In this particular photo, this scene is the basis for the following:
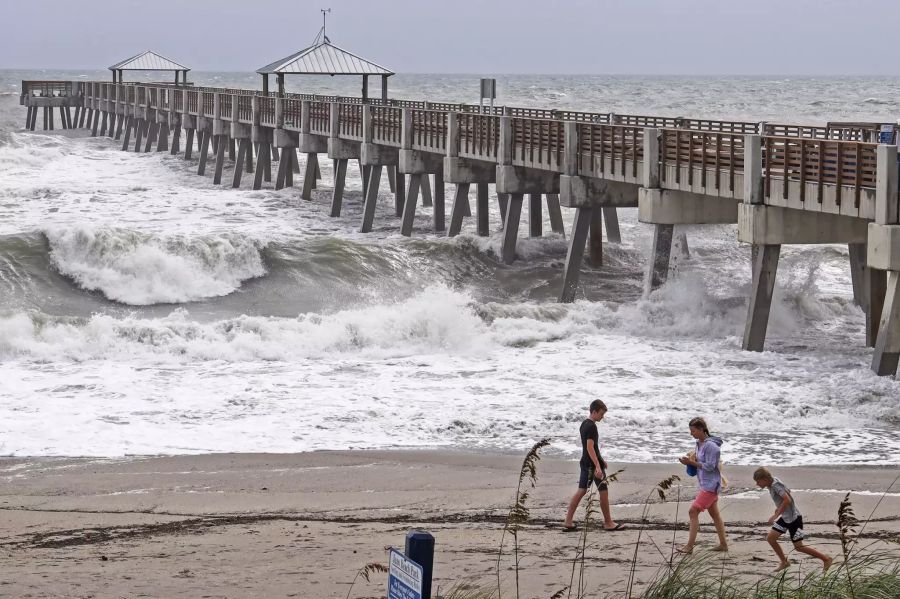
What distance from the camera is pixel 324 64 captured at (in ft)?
159

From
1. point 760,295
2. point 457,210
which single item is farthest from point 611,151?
point 457,210

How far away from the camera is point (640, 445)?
50.9 feet

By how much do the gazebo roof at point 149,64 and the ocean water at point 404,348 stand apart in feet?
113

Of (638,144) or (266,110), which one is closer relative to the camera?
(638,144)

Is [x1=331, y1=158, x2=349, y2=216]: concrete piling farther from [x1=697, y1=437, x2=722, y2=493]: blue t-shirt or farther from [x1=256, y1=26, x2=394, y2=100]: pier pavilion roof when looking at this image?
[x1=697, y1=437, x2=722, y2=493]: blue t-shirt

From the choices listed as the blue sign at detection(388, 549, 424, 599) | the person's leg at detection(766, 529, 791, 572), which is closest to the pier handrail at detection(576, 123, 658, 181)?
the person's leg at detection(766, 529, 791, 572)

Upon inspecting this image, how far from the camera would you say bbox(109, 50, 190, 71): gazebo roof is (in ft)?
240

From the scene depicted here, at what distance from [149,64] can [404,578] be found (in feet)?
235

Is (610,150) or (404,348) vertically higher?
(610,150)

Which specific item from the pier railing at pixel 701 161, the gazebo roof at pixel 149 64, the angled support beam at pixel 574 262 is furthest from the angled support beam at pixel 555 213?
the gazebo roof at pixel 149 64

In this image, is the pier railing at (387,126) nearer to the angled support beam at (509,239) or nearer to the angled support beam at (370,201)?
the angled support beam at (370,201)

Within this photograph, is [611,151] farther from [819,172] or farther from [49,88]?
[49,88]

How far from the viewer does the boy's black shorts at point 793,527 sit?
9.70 metres

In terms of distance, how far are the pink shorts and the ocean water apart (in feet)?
14.2
